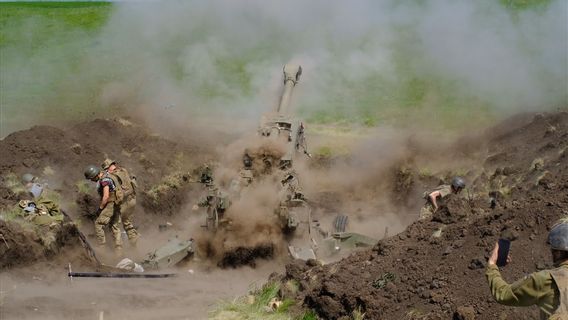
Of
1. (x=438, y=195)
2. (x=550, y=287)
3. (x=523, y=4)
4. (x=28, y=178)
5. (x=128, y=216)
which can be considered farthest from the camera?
(x=523, y=4)

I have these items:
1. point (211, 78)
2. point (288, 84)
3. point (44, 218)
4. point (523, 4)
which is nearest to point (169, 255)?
point (44, 218)

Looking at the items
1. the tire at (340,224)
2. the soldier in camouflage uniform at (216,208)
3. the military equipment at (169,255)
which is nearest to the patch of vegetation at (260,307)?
the military equipment at (169,255)

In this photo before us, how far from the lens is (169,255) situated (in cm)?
1308

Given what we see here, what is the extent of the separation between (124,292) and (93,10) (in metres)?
26.7

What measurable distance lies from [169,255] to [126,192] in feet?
4.55

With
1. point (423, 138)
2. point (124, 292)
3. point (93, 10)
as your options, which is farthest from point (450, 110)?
point (93, 10)

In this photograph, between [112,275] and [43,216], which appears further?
[43,216]

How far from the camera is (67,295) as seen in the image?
Result: 34.5 feet

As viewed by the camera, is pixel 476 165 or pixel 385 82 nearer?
pixel 476 165

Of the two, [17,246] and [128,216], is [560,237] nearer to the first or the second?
[17,246]

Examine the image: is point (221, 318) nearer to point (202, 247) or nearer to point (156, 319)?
point (156, 319)

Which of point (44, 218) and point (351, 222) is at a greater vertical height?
point (351, 222)

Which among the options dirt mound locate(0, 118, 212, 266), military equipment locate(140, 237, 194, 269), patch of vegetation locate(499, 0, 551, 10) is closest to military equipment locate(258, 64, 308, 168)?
military equipment locate(140, 237, 194, 269)

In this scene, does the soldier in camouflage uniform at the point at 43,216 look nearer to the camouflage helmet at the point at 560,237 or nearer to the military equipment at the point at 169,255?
the military equipment at the point at 169,255
